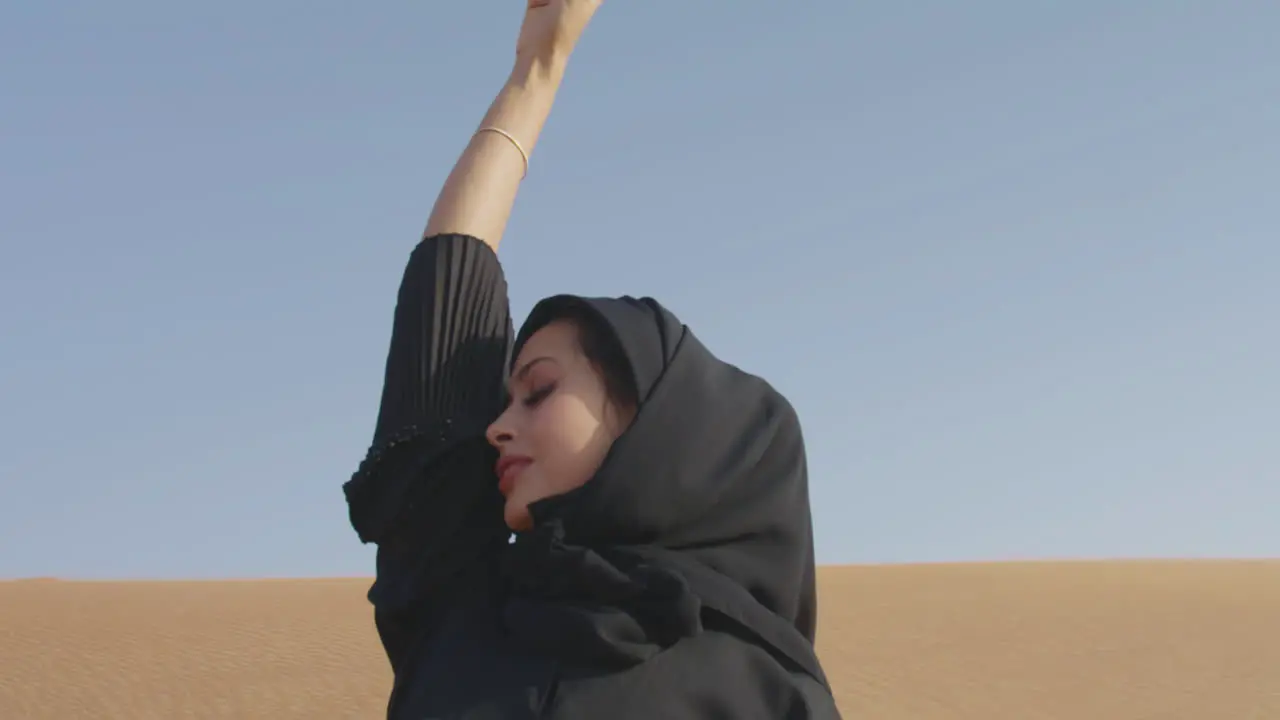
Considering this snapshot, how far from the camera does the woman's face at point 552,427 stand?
7.29 ft

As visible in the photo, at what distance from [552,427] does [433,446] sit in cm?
27

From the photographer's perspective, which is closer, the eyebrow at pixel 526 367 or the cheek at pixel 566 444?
the cheek at pixel 566 444

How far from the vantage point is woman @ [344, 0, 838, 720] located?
2057 millimetres

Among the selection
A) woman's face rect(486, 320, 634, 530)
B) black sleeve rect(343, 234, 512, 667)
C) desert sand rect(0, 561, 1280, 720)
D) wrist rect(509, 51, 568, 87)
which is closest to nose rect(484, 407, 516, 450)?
woman's face rect(486, 320, 634, 530)

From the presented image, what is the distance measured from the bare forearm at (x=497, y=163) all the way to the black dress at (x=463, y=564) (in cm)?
6

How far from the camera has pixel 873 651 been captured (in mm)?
24500

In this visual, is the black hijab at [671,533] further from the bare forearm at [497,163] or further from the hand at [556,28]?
the hand at [556,28]

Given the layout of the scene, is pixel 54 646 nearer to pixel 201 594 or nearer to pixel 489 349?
pixel 201 594

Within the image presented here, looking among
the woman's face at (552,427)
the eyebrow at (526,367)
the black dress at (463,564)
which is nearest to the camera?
the black dress at (463,564)

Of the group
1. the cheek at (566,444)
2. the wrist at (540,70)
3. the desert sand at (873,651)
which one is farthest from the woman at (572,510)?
the desert sand at (873,651)

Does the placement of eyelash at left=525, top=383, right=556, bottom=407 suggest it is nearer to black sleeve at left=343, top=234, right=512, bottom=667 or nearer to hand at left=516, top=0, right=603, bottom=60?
black sleeve at left=343, top=234, right=512, bottom=667

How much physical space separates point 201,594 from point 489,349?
30.4 m

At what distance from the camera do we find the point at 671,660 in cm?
208

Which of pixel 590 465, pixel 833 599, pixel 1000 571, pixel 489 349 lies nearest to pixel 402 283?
pixel 489 349
